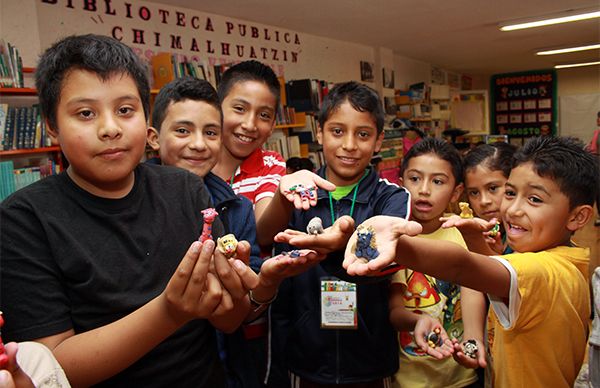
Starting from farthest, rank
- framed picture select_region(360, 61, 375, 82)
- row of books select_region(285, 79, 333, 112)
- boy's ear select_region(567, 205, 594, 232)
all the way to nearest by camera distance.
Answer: framed picture select_region(360, 61, 375, 82), row of books select_region(285, 79, 333, 112), boy's ear select_region(567, 205, 594, 232)

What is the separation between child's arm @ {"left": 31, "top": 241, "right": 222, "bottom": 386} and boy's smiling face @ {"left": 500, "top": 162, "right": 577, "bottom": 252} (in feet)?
3.22

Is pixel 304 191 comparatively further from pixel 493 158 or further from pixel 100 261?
pixel 493 158

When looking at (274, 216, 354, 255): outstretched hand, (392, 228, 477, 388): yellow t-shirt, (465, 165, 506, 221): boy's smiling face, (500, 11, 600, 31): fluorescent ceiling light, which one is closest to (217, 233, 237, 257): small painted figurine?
(274, 216, 354, 255): outstretched hand

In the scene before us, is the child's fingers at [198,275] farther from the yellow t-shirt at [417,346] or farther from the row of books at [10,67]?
the row of books at [10,67]

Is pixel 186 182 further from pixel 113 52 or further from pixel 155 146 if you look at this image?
pixel 155 146

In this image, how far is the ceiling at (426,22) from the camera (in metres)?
5.25

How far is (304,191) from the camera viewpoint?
129 cm

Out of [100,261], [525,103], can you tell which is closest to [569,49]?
[525,103]

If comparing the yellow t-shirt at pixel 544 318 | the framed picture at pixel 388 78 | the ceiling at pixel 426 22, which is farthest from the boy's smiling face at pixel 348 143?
the framed picture at pixel 388 78

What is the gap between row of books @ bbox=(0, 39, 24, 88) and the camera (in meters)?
3.29

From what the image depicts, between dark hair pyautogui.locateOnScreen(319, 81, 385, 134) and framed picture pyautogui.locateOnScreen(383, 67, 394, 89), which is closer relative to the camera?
dark hair pyautogui.locateOnScreen(319, 81, 385, 134)

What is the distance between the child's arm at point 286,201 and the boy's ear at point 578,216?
0.76 metres

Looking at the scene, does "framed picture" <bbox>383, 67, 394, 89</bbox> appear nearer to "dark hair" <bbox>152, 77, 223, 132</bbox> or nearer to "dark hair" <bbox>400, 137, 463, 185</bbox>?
"dark hair" <bbox>400, 137, 463, 185</bbox>

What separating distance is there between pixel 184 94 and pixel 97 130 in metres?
0.63
